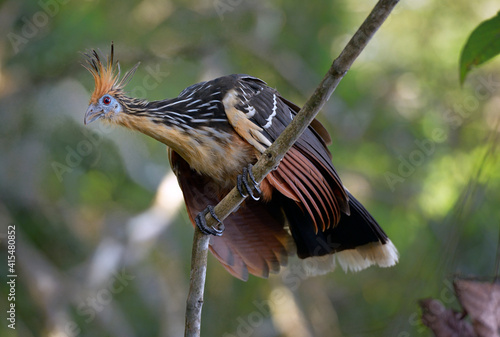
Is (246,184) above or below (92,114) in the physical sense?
above

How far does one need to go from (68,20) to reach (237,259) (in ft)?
13.7

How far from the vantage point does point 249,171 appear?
2.62 m

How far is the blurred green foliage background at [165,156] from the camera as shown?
6.14m

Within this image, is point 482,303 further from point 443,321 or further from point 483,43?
point 483,43

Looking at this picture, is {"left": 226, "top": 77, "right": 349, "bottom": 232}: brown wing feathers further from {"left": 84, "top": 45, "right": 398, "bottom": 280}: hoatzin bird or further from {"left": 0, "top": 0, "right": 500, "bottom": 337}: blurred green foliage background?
{"left": 0, "top": 0, "right": 500, "bottom": 337}: blurred green foliage background

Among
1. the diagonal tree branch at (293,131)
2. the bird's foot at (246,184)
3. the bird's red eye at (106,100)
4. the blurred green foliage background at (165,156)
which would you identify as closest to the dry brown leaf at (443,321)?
the diagonal tree branch at (293,131)

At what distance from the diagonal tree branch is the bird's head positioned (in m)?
0.84

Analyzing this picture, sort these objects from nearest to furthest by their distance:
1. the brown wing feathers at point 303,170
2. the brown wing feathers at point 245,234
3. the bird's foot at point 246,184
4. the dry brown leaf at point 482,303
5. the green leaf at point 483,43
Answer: the dry brown leaf at point 482,303
the green leaf at point 483,43
the bird's foot at point 246,184
the brown wing feathers at point 303,170
the brown wing feathers at point 245,234

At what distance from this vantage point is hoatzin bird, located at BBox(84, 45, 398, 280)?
9.61 feet

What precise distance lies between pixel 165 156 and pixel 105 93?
389 centimetres

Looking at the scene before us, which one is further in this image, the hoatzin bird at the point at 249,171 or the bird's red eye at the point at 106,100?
the bird's red eye at the point at 106,100

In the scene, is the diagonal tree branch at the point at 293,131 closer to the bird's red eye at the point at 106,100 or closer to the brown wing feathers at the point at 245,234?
the brown wing feathers at the point at 245,234

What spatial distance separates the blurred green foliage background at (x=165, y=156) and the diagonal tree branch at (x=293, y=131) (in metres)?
3.30

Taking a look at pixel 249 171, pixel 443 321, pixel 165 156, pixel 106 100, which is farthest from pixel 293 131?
pixel 165 156
